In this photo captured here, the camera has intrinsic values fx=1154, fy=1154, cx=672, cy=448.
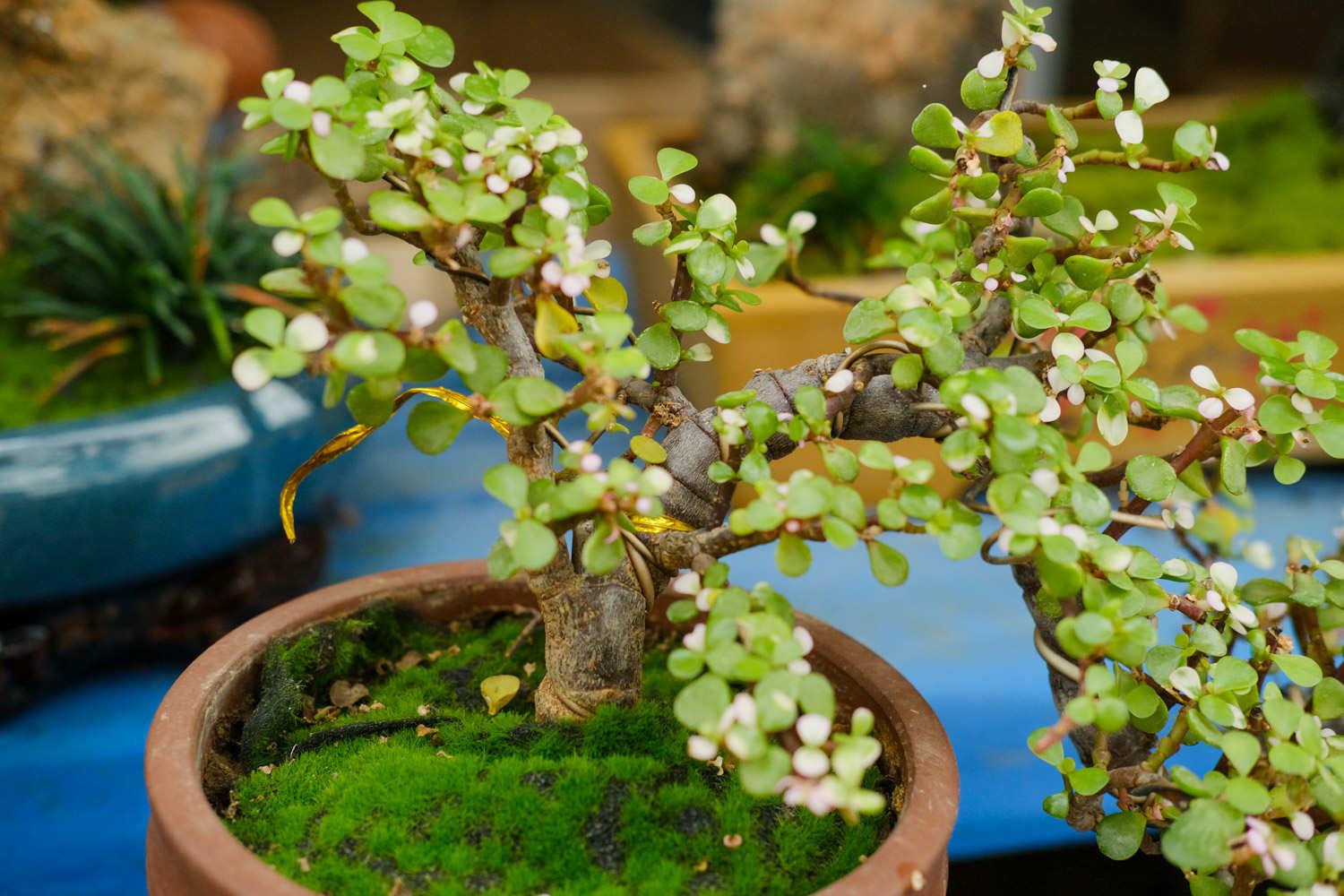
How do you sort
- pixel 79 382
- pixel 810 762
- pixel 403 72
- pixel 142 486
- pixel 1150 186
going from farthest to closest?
pixel 1150 186 → pixel 79 382 → pixel 142 486 → pixel 403 72 → pixel 810 762

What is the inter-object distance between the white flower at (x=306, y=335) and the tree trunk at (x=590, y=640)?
22cm

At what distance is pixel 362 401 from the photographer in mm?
544

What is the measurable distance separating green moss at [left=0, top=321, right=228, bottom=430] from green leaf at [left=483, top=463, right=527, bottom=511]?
774 millimetres

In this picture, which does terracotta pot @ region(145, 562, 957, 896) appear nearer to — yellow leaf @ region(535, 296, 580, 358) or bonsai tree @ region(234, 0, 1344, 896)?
bonsai tree @ region(234, 0, 1344, 896)

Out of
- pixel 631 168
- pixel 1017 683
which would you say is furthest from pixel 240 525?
pixel 631 168

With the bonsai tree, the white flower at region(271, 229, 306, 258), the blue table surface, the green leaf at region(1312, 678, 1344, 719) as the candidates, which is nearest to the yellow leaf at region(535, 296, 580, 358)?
the bonsai tree

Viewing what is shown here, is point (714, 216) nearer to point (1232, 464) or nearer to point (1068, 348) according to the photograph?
point (1068, 348)

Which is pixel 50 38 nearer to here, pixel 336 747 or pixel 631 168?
pixel 631 168

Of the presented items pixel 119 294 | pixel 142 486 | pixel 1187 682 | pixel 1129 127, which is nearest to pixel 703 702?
pixel 1187 682

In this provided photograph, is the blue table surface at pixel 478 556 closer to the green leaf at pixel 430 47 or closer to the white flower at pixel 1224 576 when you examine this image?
the white flower at pixel 1224 576

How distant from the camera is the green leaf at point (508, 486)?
20.0 inches

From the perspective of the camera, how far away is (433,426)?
1.76 feet

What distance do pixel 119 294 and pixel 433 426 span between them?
2.82ft

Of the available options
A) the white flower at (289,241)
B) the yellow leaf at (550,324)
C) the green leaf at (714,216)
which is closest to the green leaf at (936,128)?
the green leaf at (714,216)
